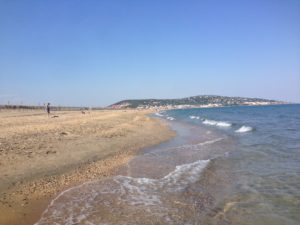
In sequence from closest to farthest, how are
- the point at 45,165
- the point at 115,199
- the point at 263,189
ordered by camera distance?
1. the point at 115,199
2. the point at 263,189
3. the point at 45,165

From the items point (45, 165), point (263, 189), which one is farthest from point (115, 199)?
point (263, 189)

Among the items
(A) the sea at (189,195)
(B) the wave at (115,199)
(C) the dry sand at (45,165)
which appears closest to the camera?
(A) the sea at (189,195)

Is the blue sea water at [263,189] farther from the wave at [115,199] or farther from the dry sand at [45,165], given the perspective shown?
the dry sand at [45,165]

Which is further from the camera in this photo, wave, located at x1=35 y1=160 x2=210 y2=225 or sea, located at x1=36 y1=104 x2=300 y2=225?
wave, located at x1=35 y1=160 x2=210 y2=225

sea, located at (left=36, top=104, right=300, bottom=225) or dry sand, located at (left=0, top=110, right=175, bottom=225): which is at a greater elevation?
dry sand, located at (left=0, top=110, right=175, bottom=225)

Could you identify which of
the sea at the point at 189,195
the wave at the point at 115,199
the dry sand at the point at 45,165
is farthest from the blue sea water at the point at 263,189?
the dry sand at the point at 45,165

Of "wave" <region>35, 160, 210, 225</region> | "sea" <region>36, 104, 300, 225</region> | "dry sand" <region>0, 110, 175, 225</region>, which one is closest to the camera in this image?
"sea" <region>36, 104, 300, 225</region>

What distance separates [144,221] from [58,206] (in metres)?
2.40

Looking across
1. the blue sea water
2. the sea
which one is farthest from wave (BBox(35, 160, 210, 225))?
the blue sea water

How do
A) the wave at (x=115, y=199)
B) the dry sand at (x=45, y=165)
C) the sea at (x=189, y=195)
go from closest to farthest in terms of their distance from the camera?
the sea at (x=189, y=195), the wave at (x=115, y=199), the dry sand at (x=45, y=165)

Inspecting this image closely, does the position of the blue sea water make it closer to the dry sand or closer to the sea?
the sea

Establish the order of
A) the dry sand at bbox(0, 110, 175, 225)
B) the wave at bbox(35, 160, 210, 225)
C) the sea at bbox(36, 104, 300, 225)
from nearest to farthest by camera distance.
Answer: the sea at bbox(36, 104, 300, 225)
the wave at bbox(35, 160, 210, 225)
the dry sand at bbox(0, 110, 175, 225)

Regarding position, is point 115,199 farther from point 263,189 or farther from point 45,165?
point 263,189

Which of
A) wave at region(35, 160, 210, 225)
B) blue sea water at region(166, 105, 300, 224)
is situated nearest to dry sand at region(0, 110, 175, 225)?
wave at region(35, 160, 210, 225)
